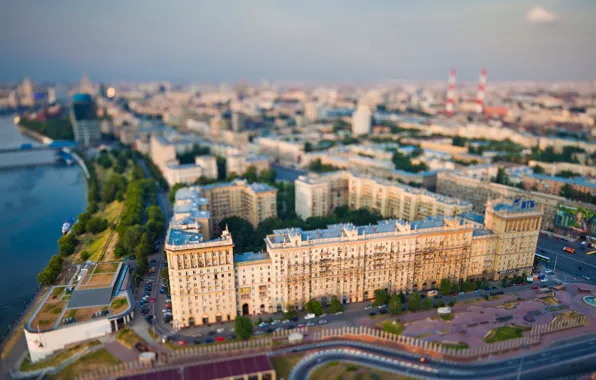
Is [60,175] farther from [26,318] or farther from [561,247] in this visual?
[561,247]

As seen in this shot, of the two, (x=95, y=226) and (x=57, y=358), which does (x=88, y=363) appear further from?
(x=95, y=226)

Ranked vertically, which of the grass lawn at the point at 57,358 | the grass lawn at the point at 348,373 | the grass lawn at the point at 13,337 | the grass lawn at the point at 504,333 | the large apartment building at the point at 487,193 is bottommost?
the grass lawn at the point at 13,337

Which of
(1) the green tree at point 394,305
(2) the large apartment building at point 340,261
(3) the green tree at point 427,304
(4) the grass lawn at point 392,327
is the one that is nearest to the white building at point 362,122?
(2) the large apartment building at point 340,261

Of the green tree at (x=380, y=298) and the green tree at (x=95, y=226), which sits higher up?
the green tree at (x=380, y=298)

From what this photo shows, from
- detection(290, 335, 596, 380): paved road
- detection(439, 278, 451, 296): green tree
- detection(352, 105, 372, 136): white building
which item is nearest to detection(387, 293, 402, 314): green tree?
detection(290, 335, 596, 380): paved road

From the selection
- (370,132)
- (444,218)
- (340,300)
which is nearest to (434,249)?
(444,218)

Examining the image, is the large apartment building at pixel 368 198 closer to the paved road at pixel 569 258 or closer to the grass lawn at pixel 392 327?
the paved road at pixel 569 258
